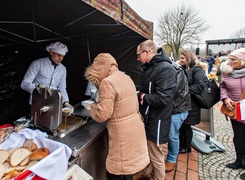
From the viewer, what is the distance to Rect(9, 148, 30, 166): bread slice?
43.0 inches

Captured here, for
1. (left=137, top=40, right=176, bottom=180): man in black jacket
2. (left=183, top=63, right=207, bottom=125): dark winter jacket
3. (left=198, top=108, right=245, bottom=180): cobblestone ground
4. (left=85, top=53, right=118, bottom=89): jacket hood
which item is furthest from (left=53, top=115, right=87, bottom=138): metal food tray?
(left=198, top=108, right=245, bottom=180): cobblestone ground

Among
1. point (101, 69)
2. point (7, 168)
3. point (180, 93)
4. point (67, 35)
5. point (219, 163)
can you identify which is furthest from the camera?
point (67, 35)

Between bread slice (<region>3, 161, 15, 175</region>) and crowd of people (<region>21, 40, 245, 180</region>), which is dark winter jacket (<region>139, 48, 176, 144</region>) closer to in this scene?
crowd of people (<region>21, 40, 245, 180</region>)

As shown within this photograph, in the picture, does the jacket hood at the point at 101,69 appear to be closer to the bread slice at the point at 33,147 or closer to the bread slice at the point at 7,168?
the bread slice at the point at 33,147

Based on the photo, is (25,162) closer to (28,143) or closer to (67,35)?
(28,143)

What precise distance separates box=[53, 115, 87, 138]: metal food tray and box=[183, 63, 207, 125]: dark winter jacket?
153cm

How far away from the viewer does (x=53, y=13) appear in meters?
1.75

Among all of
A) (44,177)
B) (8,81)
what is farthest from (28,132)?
(8,81)

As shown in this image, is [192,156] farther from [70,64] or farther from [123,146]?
[70,64]

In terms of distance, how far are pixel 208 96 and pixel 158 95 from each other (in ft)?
3.96

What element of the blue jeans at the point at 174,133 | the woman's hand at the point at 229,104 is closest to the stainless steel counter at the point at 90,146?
the blue jeans at the point at 174,133

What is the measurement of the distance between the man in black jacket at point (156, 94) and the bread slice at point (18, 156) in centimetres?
104

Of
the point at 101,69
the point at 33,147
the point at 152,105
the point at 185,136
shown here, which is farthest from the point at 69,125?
the point at 185,136

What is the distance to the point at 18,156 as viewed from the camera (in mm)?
1140
